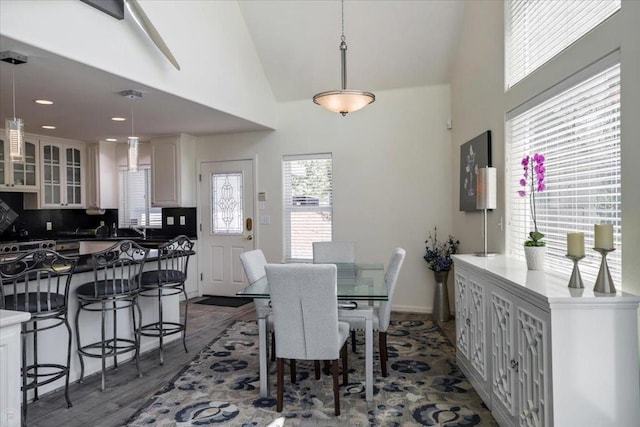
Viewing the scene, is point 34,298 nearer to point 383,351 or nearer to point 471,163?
point 383,351

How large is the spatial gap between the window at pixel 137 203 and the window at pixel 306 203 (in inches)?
83.3

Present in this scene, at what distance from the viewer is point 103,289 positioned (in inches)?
125

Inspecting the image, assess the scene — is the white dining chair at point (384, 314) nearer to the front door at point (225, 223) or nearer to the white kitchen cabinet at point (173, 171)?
the front door at point (225, 223)

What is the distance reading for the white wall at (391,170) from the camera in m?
5.19

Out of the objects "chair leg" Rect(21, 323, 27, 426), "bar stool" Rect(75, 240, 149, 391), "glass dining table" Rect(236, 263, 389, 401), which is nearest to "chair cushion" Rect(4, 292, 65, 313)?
"chair leg" Rect(21, 323, 27, 426)

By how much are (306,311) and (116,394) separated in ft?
5.21

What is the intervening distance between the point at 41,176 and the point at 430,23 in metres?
5.35

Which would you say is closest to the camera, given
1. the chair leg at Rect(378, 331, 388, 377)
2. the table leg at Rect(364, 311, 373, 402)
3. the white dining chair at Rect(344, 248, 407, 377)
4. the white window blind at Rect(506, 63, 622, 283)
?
the white window blind at Rect(506, 63, 622, 283)

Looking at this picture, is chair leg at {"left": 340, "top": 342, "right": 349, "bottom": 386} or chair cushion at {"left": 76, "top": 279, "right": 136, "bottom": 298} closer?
chair leg at {"left": 340, "top": 342, "right": 349, "bottom": 386}

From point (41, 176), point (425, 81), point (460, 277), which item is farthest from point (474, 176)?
point (41, 176)

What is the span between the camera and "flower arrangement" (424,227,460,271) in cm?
489

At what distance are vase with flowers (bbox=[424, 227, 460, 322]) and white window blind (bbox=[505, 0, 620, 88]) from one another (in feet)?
7.15

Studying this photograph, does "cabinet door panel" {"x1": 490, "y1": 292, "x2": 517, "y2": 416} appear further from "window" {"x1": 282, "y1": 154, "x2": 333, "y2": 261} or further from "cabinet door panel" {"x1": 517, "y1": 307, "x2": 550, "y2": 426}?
"window" {"x1": 282, "y1": 154, "x2": 333, "y2": 261}

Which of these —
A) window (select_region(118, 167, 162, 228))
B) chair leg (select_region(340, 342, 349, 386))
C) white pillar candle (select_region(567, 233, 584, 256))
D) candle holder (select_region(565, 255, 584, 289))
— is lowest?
chair leg (select_region(340, 342, 349, 386))
